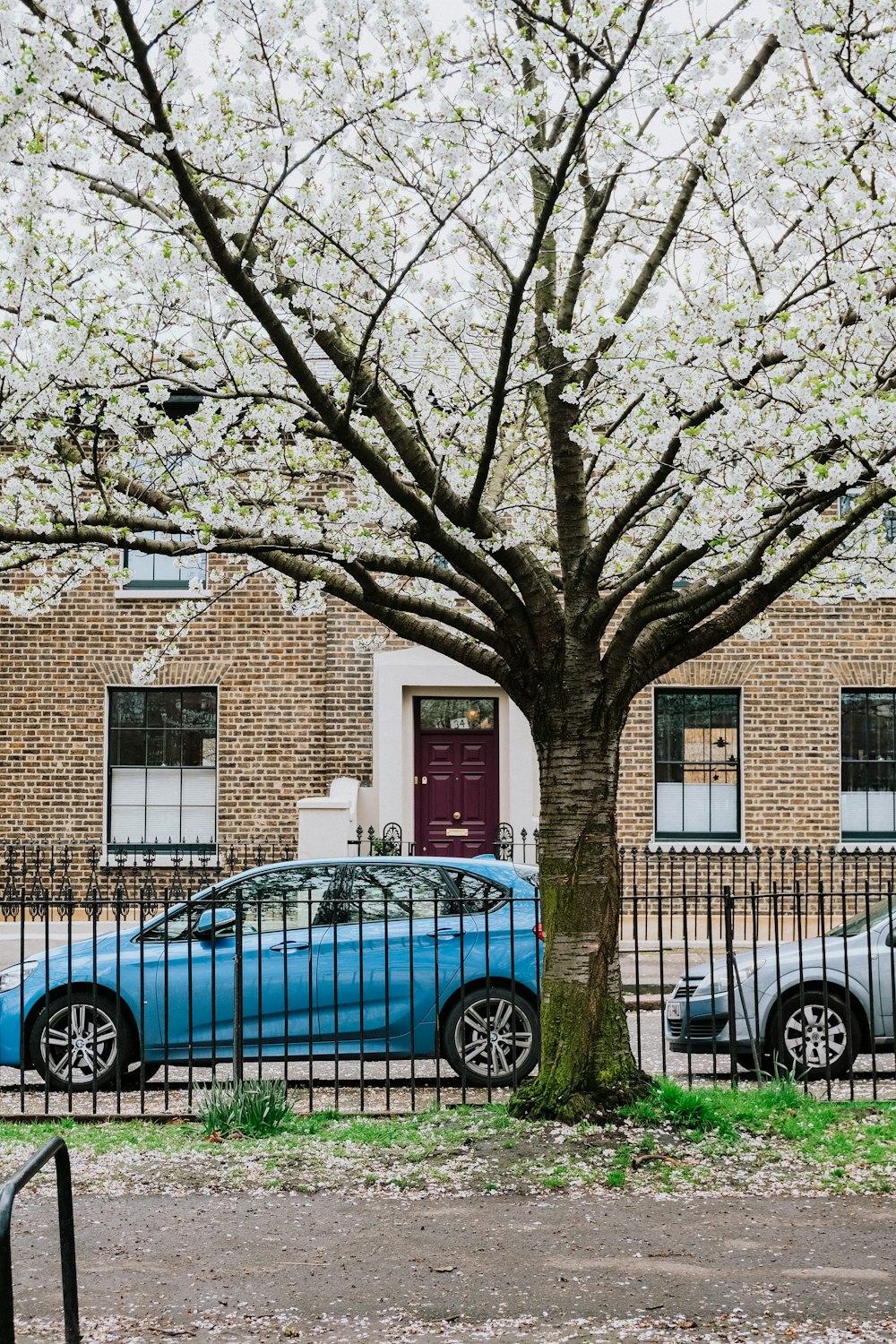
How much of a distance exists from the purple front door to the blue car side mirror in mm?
9185

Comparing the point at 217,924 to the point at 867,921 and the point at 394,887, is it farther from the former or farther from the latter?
the point at 867,921

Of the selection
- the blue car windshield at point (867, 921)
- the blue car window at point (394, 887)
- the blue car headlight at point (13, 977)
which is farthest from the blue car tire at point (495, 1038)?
the blue car headlight at point (13, 977)

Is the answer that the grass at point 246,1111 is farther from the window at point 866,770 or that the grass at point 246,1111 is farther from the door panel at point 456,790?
the window at point 866,770

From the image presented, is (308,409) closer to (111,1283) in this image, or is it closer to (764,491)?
(764,491)

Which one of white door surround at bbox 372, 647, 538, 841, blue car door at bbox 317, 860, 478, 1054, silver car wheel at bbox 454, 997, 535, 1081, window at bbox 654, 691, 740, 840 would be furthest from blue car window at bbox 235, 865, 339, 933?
window at bbox 654, 691, 740, 840

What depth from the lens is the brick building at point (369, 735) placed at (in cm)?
1912

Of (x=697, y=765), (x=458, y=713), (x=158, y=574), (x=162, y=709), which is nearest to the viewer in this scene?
(x=697, y=765)

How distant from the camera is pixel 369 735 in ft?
62.7

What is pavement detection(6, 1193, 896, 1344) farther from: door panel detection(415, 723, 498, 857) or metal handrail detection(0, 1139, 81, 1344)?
door panel detection(415, 723, 498, 857)

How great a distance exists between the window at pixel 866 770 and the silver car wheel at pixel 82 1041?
12.4 meters

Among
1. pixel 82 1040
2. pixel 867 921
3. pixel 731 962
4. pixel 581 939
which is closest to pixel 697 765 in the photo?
pixel 867 921

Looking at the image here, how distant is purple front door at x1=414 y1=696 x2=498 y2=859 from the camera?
63.5 ft

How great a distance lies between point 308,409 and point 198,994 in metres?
4.17

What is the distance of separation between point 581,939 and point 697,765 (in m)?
11.8
